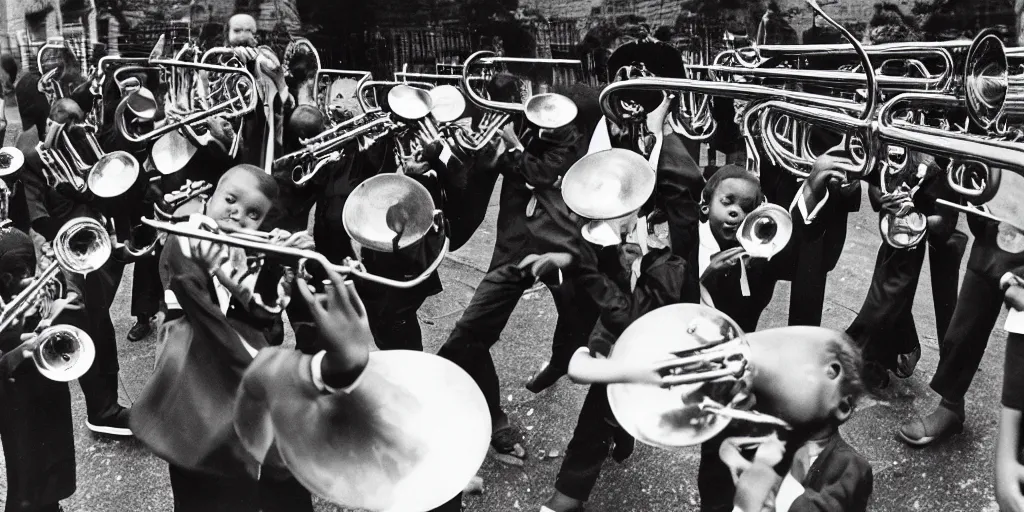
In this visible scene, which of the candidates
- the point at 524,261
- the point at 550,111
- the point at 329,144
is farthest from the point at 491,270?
the point at 329,144

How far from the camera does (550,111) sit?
191 inches

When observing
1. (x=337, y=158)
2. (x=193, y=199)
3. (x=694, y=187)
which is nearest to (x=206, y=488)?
(x=193, y=199)

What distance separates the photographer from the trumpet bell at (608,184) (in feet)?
12.8

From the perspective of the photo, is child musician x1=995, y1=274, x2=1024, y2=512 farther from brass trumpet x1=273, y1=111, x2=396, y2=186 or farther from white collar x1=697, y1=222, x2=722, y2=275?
brass trumpet x1=273, y1=111, x2=396, y2=186

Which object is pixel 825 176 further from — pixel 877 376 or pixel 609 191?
pixel 877 376

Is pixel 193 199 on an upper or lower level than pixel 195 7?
lower

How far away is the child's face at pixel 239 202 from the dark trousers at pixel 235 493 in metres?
0.95

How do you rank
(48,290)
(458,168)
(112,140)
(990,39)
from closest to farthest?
1. (990,39)
2. (48,290)
3. (458,168)
4. (112,140)

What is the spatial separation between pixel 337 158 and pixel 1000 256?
3.50 metres

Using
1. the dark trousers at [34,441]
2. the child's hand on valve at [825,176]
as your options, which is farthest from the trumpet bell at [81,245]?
the child's hand on valve at [825,176]

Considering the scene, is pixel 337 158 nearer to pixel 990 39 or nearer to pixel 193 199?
pixel 193 199

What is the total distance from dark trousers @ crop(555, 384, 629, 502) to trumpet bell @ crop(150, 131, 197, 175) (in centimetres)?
289

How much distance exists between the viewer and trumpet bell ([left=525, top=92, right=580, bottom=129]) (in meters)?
4.80

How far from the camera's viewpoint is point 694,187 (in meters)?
4.70
